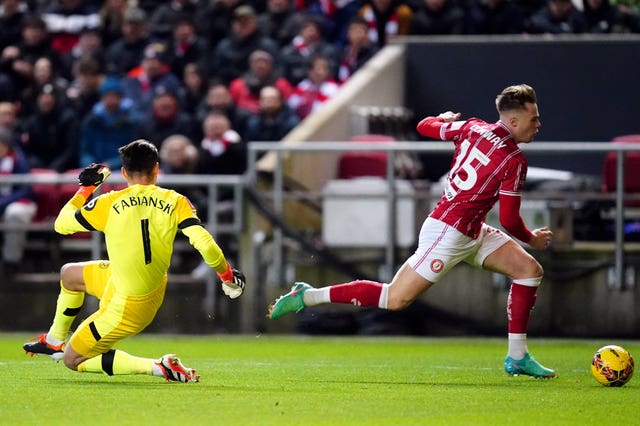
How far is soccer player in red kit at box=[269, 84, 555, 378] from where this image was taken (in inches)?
394

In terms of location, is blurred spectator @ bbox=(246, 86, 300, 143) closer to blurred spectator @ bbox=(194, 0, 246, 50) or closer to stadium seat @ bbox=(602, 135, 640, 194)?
blurred spectator @ bbox=(194, 0, 246, 50)

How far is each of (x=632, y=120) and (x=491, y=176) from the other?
9.01 m

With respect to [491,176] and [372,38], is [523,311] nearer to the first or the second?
[491,176]

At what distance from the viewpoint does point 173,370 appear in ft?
31.1

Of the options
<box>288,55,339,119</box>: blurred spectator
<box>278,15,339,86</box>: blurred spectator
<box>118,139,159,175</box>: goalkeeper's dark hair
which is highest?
<box>278,15,339,86</box>: blurred spectator

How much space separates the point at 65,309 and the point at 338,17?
988 cm

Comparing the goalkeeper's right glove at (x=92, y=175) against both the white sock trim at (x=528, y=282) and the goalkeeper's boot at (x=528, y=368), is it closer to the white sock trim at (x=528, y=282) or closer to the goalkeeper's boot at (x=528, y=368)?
the white sock trim at (x=528, y=282)

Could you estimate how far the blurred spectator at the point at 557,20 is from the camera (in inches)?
739

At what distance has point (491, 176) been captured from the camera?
32.8 ft

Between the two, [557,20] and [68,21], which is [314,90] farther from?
[68,21]

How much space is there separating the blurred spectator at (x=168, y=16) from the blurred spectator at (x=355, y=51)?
2380 millimetres

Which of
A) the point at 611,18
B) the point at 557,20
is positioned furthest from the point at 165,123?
the point at 611,18

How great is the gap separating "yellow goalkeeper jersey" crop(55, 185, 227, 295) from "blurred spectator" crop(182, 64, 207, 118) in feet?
28.8

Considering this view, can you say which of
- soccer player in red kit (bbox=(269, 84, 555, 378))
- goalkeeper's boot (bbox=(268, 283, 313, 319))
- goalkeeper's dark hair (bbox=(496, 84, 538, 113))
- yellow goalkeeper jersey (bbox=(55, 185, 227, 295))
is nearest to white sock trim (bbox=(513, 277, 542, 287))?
soccer player in red kit (bbox=(269, 84, 555, 378))
